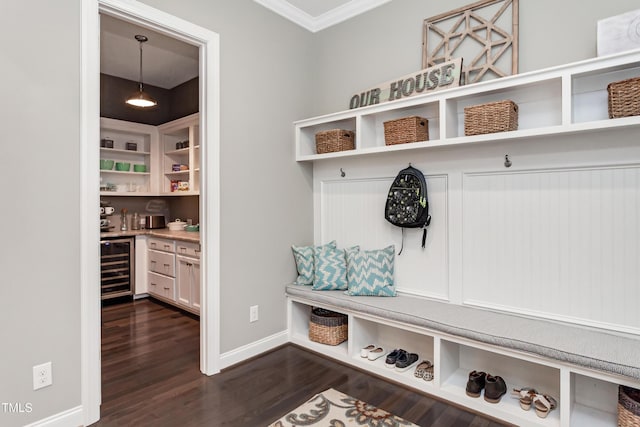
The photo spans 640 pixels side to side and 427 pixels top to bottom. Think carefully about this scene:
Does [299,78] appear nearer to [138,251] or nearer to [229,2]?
[229,2]

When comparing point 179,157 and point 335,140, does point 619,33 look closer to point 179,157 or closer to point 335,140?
point 335,140

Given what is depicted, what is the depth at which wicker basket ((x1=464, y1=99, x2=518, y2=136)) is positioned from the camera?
209 centimetres

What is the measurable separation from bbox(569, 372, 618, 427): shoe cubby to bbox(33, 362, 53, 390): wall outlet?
8.71ft

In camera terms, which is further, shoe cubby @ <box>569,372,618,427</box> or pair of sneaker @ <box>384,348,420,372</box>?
pair of sneaker @ <box>384,348,420,372</box>

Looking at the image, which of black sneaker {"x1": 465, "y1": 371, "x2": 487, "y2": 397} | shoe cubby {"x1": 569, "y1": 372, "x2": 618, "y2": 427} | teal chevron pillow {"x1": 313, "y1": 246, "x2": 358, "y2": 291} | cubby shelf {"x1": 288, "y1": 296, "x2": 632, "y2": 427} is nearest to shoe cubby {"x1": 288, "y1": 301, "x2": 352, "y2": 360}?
cubby shelf {"x1": 288, "y1": 296, "x2": 632, "y2": 427}

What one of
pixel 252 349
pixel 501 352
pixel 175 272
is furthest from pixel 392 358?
pixel 175 272

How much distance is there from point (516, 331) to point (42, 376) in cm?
246

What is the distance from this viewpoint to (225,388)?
94.3 inches

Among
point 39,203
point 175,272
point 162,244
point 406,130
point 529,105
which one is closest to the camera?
point 39,203

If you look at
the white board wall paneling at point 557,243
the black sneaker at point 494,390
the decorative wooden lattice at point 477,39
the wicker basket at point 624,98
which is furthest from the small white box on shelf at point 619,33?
the black sneaker at point 494,390

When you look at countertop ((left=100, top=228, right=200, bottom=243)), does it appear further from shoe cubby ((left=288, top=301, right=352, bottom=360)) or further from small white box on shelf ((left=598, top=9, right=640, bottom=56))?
small white box on shelf ((left=598, top=9, right=640, bottom=56))

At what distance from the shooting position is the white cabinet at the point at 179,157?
453cm

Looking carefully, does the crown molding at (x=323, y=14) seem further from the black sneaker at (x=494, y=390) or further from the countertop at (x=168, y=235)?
the black sneaker at (x=494, y=390)

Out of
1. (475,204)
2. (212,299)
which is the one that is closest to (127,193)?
(212,299)
